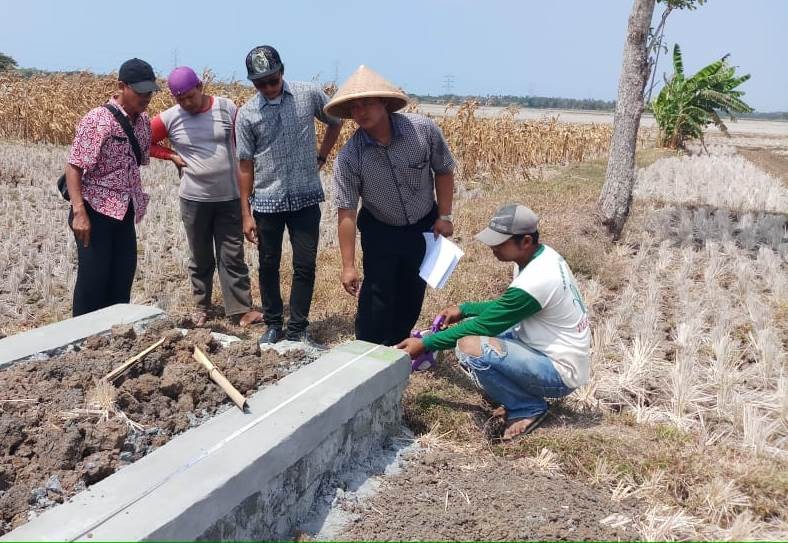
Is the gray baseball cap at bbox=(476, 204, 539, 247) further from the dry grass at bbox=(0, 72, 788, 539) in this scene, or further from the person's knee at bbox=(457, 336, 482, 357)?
the dry grass at bbox=(0, 72, 788, 539)

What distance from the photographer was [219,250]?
5.05m

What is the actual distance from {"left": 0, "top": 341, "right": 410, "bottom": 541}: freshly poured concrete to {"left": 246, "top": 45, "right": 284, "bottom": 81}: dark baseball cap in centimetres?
179

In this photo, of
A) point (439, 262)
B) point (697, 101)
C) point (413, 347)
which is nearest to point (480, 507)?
point (413, 347)

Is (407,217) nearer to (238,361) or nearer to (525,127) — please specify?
(238,361)

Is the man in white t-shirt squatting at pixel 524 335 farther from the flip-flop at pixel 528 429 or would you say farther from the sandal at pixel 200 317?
the sandal at pixel 200 317

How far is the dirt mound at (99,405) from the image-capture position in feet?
7.99

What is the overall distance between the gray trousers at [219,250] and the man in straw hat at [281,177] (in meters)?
0.50

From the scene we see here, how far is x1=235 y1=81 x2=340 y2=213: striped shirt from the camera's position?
428 centimetres

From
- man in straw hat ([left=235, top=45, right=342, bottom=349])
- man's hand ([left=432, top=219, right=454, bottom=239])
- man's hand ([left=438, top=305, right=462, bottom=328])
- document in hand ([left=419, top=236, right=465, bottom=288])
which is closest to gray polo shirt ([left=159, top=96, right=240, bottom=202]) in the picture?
man in straw hat ([left=235, top=45, right=342, bottom=349])

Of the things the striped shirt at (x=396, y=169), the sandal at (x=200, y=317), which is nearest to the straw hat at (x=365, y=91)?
the striped shirt at (x=396, y=169)

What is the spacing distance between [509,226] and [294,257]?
1791 millimetres

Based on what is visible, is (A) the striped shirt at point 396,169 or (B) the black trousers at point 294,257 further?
(B) the black trousers at point 294,257

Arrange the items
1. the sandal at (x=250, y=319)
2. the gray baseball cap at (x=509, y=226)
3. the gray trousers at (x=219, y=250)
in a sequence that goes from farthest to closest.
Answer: the sandal at (x=250, y=319)
the gray trousers at (x=219, y=250)
the gray baseball cap at (x=509, y=226)

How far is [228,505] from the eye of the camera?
2166 mm
